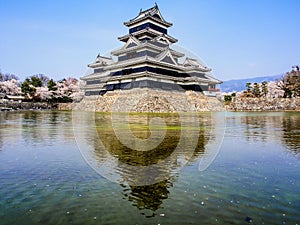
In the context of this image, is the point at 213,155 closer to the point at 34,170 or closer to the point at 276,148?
the point at 276,148

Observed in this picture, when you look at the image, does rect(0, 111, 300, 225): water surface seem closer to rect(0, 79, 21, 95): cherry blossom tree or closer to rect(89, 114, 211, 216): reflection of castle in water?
rect(89, 114, 211, 216): reflection of castle in water

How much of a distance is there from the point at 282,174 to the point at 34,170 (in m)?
6.08

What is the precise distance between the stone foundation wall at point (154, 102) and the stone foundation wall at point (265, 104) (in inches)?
189

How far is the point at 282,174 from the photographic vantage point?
18.2 ft

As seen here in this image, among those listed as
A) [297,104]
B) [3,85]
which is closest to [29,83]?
[3,85]

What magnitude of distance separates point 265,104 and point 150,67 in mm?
27186

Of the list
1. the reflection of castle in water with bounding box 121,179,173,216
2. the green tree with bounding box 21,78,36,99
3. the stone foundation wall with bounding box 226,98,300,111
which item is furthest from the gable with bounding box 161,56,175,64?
the green tree with bounding box 21,78,36,99

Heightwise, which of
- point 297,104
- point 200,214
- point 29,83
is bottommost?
point 200,214

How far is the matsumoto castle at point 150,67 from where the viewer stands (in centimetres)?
4019

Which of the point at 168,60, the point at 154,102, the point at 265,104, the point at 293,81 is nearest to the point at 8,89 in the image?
the point at 168,60

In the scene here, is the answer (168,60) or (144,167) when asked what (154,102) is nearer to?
(168,60)

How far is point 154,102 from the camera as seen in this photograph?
3725cm

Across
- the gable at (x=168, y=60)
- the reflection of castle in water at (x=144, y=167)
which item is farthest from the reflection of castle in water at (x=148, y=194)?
the gable at (x=168, y=60)

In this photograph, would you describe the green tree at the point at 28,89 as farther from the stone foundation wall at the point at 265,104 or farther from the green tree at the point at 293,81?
the green tree at the point at 293,81
